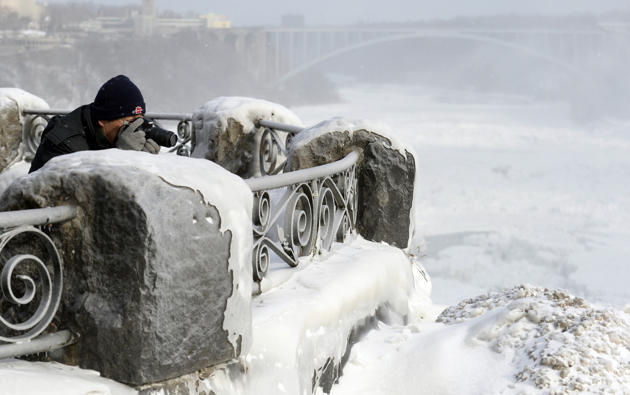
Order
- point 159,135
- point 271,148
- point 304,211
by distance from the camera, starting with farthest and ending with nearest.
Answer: point 271,148, point 304,211, point 159,135

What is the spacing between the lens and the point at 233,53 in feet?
243

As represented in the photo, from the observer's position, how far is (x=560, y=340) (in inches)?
135

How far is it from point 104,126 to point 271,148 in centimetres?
341

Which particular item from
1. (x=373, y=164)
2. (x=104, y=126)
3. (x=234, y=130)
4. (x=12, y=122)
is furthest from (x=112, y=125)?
(x=12, y=122)

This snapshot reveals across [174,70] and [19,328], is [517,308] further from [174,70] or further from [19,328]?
[174,70]

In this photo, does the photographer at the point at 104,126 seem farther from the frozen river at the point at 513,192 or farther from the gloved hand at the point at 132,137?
the frozen river at the point at 513,192

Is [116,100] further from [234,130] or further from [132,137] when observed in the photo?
[234,130]

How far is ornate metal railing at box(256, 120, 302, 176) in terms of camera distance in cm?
666

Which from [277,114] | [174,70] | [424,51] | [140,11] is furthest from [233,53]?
[277,114]

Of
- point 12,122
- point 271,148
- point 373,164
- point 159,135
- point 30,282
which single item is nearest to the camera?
point 30,282

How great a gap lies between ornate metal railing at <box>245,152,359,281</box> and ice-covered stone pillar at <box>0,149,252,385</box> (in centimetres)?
57

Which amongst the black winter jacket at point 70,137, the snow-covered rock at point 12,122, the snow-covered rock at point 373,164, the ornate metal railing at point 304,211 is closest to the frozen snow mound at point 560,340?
the ornate metal railing at point 304,211

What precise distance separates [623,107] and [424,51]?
97.9 feet

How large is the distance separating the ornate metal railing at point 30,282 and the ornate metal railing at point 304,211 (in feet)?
2.94
